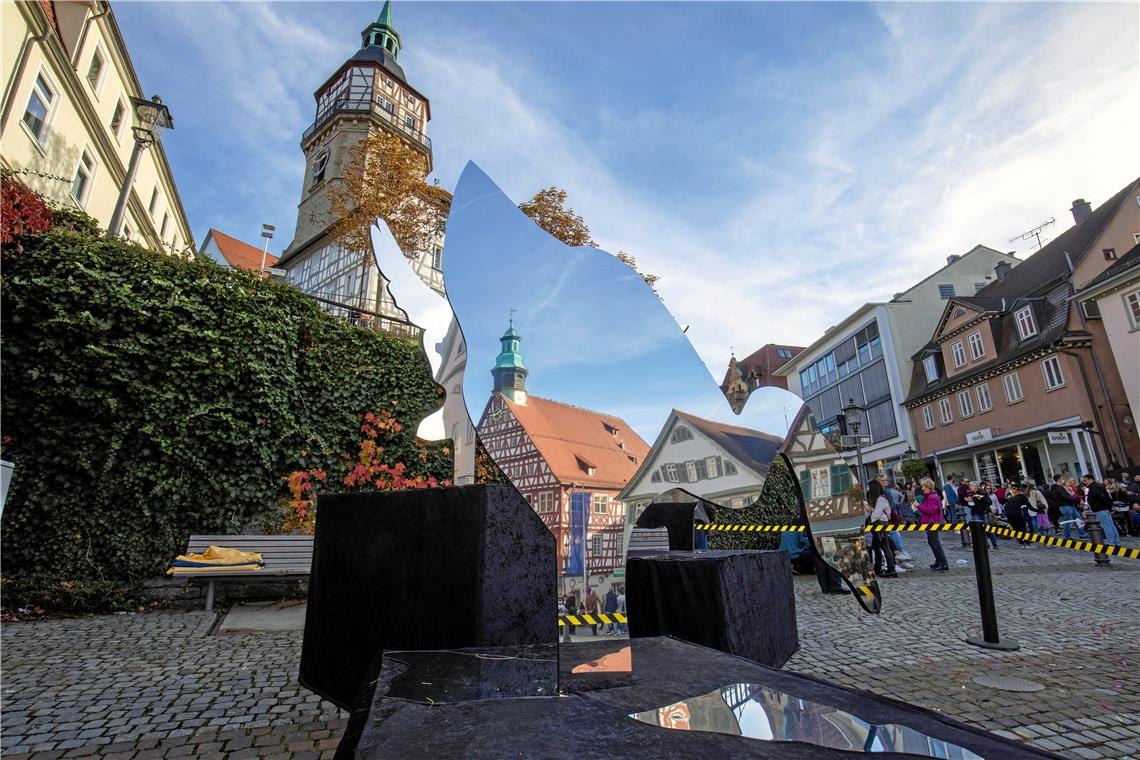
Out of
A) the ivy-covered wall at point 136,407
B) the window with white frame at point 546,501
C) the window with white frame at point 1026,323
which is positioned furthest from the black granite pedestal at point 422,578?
the window with white frame at point 1026,323

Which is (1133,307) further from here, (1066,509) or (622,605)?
(622,605)

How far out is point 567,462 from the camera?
1.78 meters

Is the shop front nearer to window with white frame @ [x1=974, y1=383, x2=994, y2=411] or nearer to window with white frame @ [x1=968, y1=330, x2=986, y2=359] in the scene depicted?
window with white frame @ [x1=974, y1=383, x2=994, y2=411]

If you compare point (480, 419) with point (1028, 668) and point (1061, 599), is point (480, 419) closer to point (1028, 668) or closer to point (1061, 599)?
point (1028, 668)

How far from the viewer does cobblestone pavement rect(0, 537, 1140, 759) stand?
9.15ft

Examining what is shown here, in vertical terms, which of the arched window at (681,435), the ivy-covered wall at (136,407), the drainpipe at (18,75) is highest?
the drainpipe at (18,75)

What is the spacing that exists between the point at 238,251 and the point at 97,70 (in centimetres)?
2394

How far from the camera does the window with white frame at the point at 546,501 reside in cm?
181

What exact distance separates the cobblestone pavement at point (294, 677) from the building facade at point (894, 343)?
82.1 ft

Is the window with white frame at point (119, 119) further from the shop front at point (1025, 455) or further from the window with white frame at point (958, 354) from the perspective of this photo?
the window with white frame at point (958, 354)

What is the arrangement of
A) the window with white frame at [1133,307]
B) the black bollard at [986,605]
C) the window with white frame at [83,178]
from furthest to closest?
1. the window with white frame at [1133,307]
2. the window with white frame at [83,178]
3. the black bollard at [986,605]

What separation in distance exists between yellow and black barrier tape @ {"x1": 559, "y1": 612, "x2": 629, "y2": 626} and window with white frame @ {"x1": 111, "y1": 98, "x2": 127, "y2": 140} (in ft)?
82.3

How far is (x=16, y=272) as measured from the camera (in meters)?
6.48

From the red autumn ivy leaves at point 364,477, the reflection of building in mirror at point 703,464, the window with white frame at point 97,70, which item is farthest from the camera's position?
the window with white frame at point 97,70
